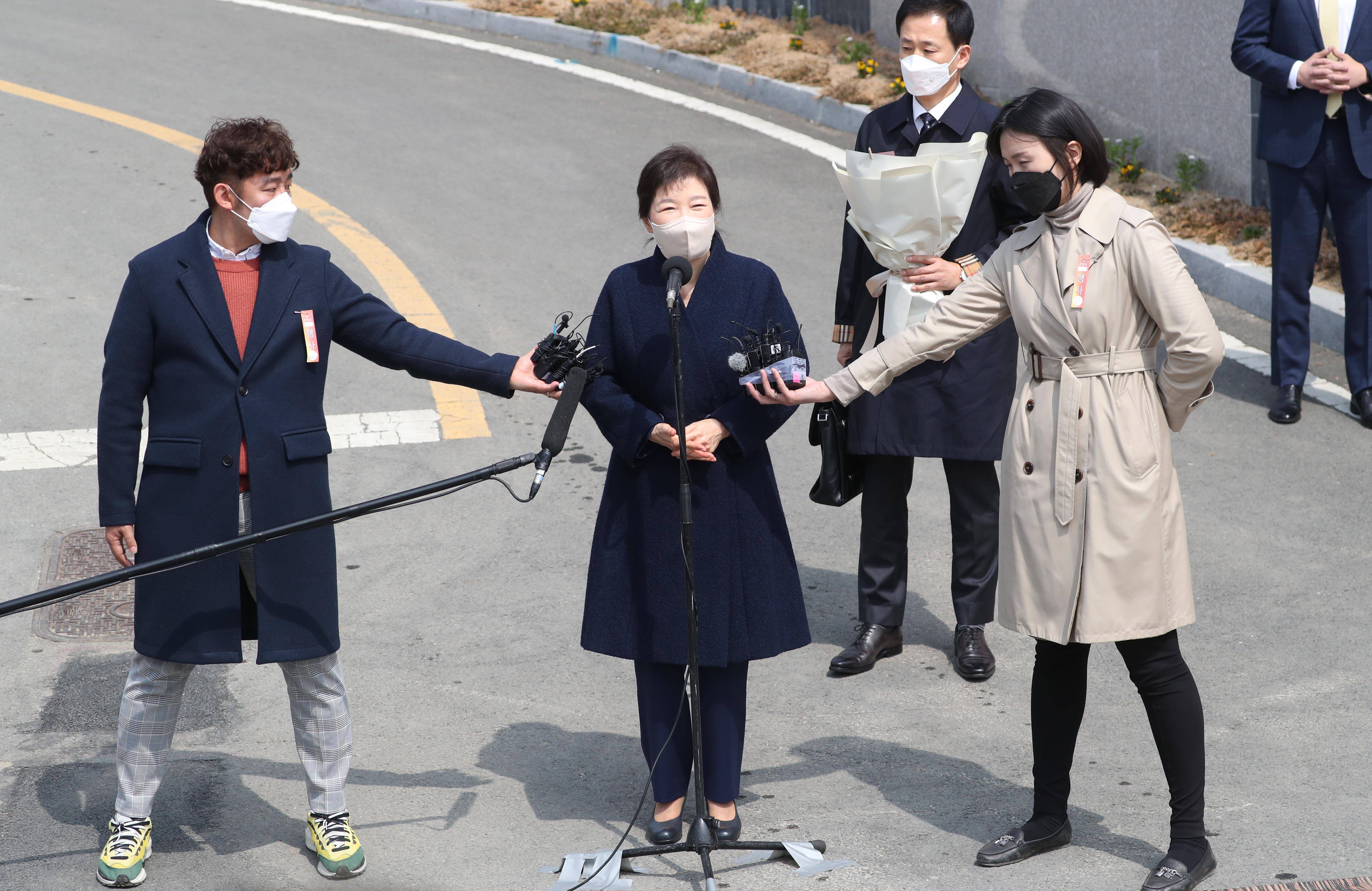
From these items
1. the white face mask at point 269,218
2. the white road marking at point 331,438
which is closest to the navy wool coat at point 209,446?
the white face mask at point 269,218

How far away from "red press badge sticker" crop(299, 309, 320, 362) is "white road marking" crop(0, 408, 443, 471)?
9.83 ft

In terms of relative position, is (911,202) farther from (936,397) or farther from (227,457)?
(227,457)

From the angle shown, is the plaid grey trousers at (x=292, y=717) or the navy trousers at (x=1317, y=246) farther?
the navy trousers at (x=1317, y=246)

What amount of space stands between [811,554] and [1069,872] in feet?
8.26

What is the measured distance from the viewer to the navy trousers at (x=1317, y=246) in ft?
23.4

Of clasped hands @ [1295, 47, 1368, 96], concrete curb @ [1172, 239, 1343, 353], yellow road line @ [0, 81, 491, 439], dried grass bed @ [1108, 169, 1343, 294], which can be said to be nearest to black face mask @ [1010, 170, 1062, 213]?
yellow road line @ [0, 81, 491, 439]

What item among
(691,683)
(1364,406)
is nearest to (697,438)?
(691,683)

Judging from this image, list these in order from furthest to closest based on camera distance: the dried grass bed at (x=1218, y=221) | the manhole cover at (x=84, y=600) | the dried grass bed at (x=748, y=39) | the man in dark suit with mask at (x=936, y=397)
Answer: the dried grass bed at (x=748, y=39) → the dried grass bed at (x=1218, y=221) → the manhole cover at (x=84, y=600) → the man in dark suit with mask at (x=936, y=397)

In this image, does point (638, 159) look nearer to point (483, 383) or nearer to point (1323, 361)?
point (1323, 361)

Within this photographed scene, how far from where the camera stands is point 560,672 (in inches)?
215

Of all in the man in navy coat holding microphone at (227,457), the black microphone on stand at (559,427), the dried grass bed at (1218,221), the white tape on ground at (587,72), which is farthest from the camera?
the white tape on ground at (587,72)

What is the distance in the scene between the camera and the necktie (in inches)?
279

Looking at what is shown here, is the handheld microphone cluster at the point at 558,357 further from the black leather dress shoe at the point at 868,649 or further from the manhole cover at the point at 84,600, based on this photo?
the manhole cover at the point at 84,600

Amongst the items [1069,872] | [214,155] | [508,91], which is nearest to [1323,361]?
[1069,872]
